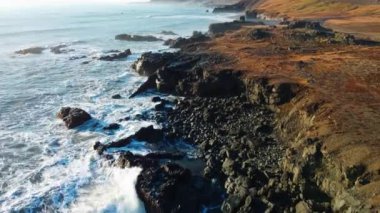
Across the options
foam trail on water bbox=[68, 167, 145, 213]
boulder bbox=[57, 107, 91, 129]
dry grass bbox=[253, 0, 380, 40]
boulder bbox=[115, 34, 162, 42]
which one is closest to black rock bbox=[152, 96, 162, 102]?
boulder bbox=[57, 107, 91, 129]

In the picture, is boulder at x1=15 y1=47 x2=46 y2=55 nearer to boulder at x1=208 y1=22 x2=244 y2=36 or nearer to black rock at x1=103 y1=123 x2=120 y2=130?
boulder at x1=208 y1=22 x2=244 y2=36

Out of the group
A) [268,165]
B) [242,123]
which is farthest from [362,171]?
[242,123]

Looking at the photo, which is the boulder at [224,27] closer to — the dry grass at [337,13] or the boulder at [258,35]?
the boulder at [258,35]

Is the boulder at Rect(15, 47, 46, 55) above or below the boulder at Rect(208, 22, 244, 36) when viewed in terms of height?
below

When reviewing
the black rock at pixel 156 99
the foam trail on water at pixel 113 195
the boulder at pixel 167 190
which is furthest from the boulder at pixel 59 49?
the boulder at pixel 167 190

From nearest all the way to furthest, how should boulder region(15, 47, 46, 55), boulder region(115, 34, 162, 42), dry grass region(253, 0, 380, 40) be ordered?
1. dry grass region(253, 0, 380, 40)
2. boulder region(15, 47, 46, 55)
3. boulder region(115, 34, 162, 42)

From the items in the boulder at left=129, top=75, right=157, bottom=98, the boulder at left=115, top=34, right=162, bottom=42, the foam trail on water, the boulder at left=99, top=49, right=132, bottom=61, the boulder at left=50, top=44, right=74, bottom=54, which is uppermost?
the boulder at left=115, top=34, right=162, bottom=42

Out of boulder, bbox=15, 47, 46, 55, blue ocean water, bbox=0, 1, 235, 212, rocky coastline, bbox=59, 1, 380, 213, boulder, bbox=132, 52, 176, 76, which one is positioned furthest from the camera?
boulder, bbox=15, 47, 46, 55

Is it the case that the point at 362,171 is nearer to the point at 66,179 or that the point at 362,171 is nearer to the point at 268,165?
the point at 268,165

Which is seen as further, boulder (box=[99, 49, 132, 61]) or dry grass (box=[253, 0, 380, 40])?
dry grass (box=[253, 0, 380, 40])
